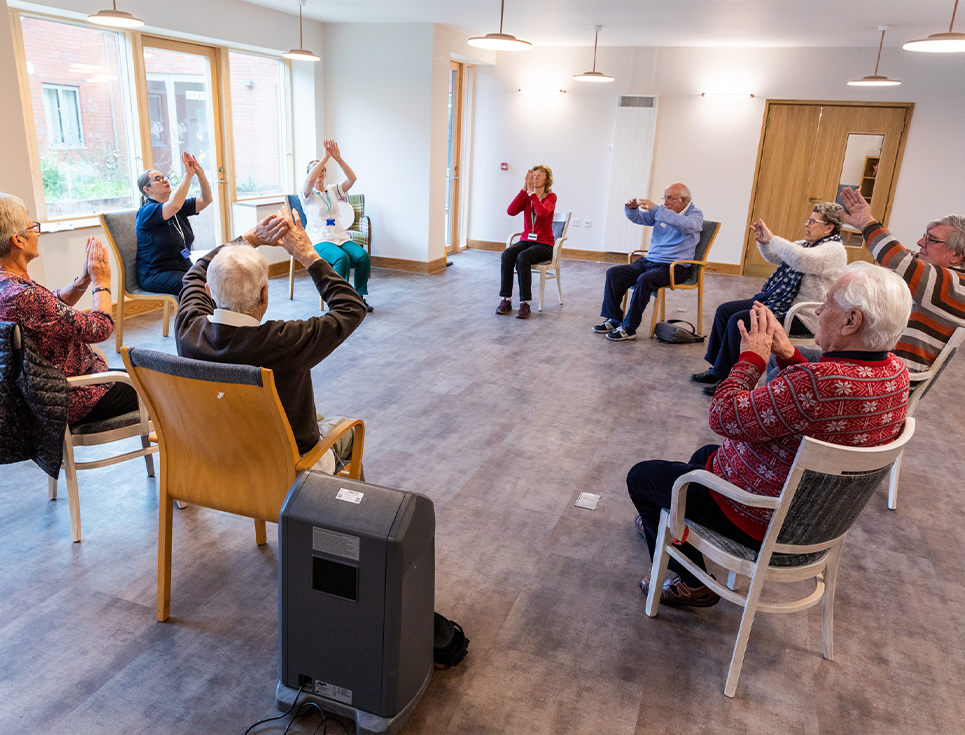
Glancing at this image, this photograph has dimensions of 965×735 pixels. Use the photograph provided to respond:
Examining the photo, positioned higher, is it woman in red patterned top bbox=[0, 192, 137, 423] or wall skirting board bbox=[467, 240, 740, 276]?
woman in red patterned top bbox=[0, 192, 137, 423]

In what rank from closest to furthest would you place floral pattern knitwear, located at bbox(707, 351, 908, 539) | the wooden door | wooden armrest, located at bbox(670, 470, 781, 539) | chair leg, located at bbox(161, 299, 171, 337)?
floral pattern knitwear, located at bbox(707, 351, 908, 539) < wooden armrest, located at bbox(670, 470, 781, 539) < chair leg, located at bbox(161, 299, 171, 337) < the wooden door

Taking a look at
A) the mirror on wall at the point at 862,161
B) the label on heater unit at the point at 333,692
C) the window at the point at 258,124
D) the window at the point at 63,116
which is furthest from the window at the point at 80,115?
the mirror on wall at the point at 862,161

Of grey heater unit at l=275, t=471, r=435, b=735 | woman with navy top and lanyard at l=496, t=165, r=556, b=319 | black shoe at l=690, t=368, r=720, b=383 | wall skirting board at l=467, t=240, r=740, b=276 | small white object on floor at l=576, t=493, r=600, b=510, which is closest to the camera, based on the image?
grey heater unit at l=275, t=471, r=435, b=735

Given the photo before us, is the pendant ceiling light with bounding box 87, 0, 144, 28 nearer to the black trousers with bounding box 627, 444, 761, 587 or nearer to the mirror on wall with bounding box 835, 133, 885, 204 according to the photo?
the black trousers with bounding box 627, 444, 761, 587

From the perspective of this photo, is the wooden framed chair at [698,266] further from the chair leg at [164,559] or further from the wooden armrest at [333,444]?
the chair leg at [164,559]

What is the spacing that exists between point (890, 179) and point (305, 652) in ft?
29.0

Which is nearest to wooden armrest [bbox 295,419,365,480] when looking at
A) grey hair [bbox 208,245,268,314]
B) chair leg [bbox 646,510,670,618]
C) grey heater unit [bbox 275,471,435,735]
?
grey heater unit [bbox 275,471,435,735]

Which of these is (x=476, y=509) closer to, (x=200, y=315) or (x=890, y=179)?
(x=200, y=315)

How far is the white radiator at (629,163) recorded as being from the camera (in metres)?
8.69

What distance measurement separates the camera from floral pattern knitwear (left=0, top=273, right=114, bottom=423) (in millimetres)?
2396

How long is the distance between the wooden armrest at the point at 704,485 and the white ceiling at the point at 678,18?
15.7 feet

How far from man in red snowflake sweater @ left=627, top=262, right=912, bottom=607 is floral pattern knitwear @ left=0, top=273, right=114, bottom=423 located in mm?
2218

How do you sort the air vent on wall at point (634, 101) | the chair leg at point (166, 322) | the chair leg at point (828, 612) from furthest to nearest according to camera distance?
the air vent on wall at point (634, 101), the chair leg at point (166, 322), the chair leg at point (828, 612)

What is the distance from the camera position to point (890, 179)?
8.24 meters
